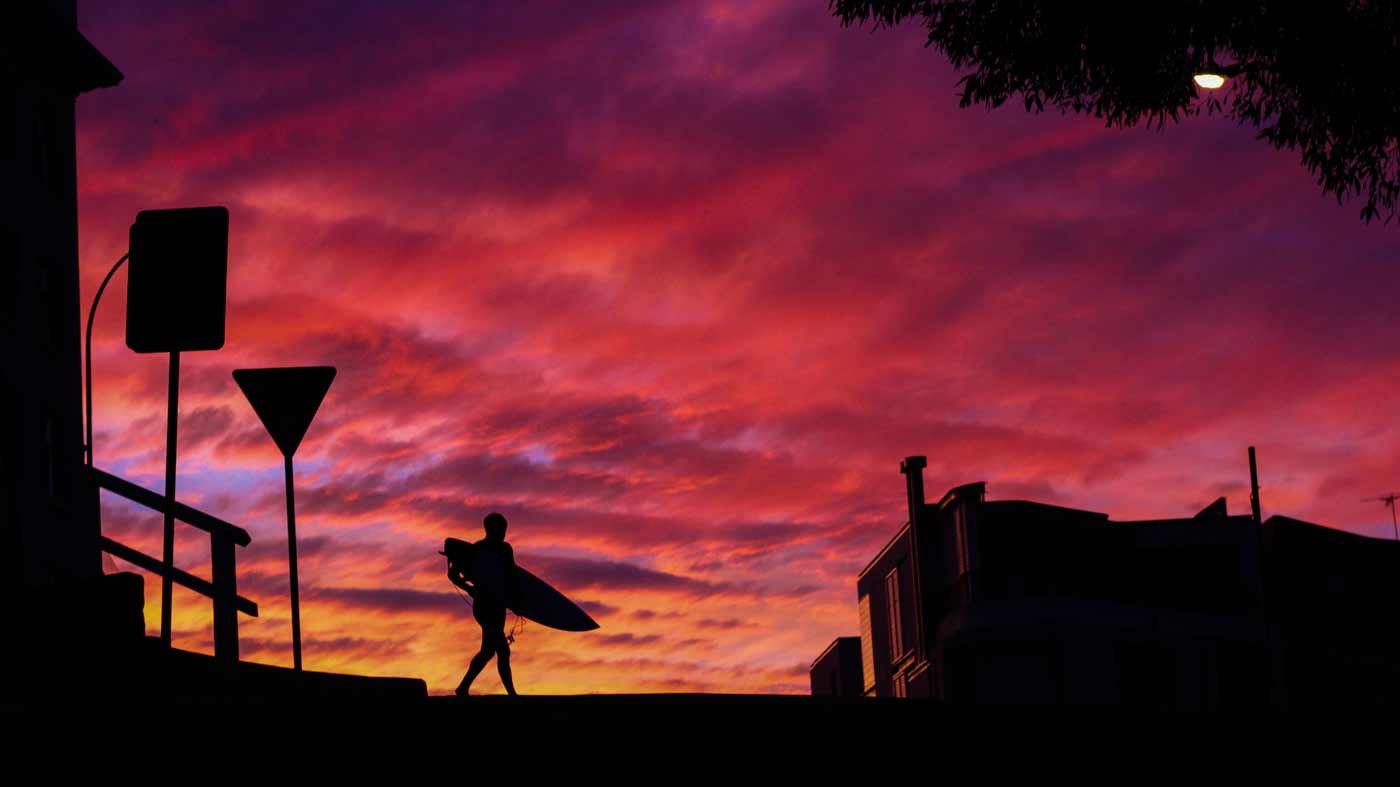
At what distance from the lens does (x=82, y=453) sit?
3038cm

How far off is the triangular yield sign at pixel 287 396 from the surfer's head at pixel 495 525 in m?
2.71

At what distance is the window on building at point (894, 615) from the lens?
54403 mm

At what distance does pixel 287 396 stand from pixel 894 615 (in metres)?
44.0

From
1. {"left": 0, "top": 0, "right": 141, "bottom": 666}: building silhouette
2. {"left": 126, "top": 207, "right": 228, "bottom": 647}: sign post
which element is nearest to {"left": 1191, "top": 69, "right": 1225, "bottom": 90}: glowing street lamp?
{"left": 126, "top": 207, "right": 228, "bottom": 647}: sign post

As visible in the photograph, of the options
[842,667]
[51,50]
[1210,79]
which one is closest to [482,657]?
[1210,79]

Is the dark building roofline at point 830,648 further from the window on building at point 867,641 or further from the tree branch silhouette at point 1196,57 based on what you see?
the tree branch silhouette at point 1196,57

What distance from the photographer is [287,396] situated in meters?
13.2

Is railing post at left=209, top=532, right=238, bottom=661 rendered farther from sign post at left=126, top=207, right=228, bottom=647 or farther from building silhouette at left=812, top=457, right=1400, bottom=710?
building silhouette at left=812, top=457, right=1400, bottom=710

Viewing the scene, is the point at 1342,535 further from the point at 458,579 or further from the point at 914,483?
the point at 458,579

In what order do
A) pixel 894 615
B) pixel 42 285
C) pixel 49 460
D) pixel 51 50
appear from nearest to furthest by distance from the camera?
pixel 49 460 → pixel 42 285 → pixel 51 50 → pixel 894 615

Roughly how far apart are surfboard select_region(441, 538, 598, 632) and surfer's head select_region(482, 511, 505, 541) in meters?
0.21

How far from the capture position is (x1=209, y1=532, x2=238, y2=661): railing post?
634 inches

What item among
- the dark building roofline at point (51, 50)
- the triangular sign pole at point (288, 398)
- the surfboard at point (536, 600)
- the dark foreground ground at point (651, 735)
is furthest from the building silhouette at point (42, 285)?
the dark foreground ground at point (651, 735)

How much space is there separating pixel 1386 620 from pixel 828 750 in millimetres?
45120
